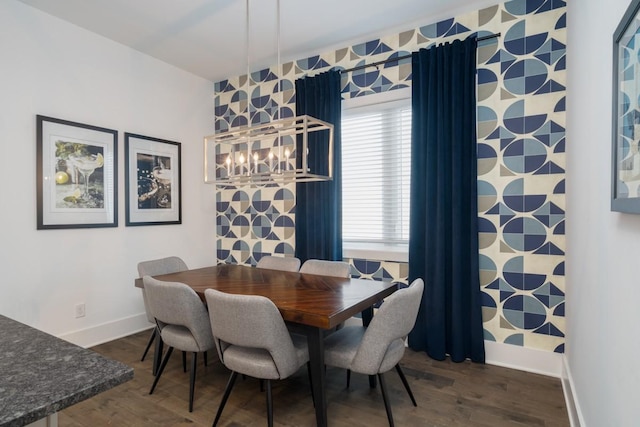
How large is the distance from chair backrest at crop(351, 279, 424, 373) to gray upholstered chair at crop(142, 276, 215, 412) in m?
0.96

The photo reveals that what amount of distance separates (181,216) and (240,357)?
8.47 ft

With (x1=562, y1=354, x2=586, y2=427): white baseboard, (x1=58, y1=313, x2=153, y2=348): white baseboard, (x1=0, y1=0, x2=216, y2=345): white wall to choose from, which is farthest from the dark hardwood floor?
(x1=0, y1=0, x2=216, y2=345): white wall

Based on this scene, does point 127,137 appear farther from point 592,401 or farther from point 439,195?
point 592,401

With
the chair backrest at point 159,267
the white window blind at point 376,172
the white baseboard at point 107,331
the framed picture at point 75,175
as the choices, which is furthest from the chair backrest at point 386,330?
the framed picture at point 75,175

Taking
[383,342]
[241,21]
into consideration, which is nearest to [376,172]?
[241,21]

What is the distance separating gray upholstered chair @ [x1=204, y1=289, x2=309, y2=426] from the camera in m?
1.74

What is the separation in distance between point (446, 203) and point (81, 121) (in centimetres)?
336

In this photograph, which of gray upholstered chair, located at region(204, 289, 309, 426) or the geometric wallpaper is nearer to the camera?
gray upholstered chair, located at region(204, 289, 309, 426)

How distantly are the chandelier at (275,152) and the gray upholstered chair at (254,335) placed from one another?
901 mm

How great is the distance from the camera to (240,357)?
1.90 metres

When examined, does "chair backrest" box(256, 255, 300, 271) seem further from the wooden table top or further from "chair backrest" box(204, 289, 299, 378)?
"chair backrest" box(204, 289, 299, 378)

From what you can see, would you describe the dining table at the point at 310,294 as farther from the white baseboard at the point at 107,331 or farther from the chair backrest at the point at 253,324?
the white baseboard at the point at 107,331

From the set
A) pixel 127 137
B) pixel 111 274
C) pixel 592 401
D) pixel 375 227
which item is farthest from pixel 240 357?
pixel 127 137

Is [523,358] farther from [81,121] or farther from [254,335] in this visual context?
[81,121]
